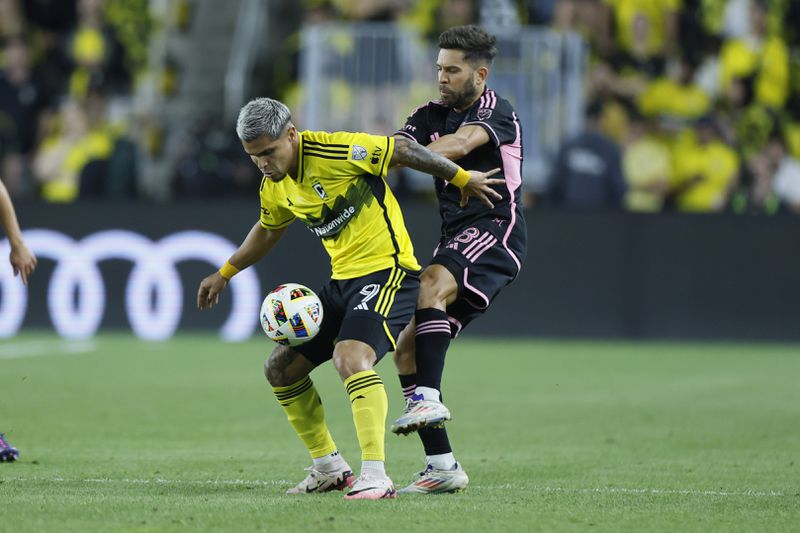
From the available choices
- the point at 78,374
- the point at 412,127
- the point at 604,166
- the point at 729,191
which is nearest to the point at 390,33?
the point at 604,166

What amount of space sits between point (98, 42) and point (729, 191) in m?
8.93

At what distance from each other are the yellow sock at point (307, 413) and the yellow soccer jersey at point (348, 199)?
2.01 feet

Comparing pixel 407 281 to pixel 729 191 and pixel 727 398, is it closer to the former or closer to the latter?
pixel 727 398

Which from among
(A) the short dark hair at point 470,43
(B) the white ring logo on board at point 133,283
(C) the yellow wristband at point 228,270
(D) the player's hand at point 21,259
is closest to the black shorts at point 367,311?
(C) the yellow wristband at point 228,270

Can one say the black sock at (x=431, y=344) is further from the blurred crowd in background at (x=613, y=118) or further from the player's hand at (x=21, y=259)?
the blurred crowd in background at (x=613, y=118)

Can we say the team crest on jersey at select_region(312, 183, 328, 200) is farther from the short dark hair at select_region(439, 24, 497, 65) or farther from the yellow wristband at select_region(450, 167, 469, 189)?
the short dark hair at select_region(439, 24, 497, 65)

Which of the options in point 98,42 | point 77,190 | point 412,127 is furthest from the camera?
point 98,42

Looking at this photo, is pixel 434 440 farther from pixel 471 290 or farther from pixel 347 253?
pixel 347 253

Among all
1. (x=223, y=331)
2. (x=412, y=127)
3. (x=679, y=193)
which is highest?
(x=412, y=127)

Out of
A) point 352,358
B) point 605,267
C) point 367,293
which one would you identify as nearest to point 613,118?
point 605,267

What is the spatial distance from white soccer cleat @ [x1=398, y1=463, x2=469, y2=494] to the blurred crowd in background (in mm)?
9968

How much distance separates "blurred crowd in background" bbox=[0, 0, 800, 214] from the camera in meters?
17.1

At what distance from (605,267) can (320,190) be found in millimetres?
10168

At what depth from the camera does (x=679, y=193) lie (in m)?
17.4
